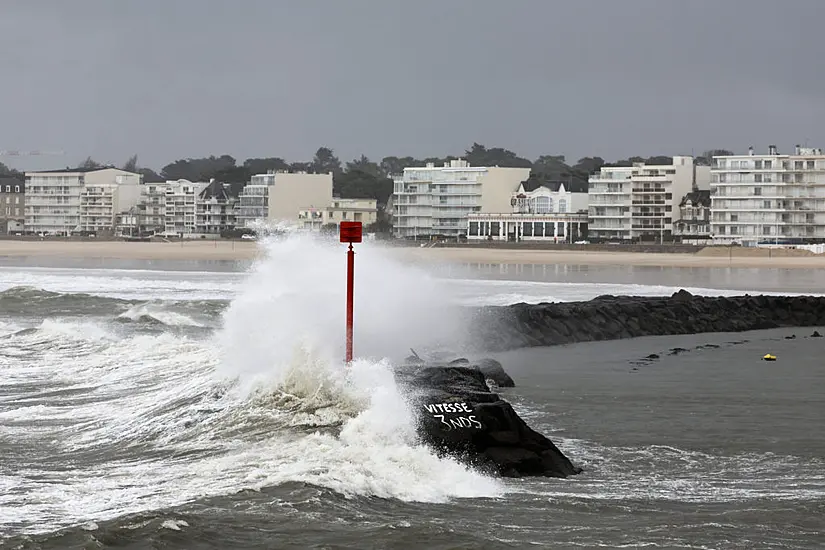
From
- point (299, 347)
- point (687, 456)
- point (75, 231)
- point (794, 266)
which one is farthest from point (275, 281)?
point (75, 231)

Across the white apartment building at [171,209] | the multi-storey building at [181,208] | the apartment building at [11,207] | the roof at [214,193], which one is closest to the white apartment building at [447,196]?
the roof at [214,193]

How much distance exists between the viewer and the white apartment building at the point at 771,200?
357 feet

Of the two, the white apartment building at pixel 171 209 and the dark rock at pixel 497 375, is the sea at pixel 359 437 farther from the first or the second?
the white apartment building at pixel 171 209

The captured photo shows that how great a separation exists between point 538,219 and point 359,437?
111m

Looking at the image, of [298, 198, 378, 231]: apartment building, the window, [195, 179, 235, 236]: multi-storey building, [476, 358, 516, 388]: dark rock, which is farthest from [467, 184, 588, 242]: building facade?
[476, 358, 516, 388]: dark rock

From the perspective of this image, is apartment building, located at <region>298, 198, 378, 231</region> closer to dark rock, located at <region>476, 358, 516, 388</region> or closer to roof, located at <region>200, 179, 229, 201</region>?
roof, located at <region>200, 179, 229, 201</region>

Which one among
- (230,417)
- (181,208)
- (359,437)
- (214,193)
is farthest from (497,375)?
(181,208)

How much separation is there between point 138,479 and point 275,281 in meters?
11.2

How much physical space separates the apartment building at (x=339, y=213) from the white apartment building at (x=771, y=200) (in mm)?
38376

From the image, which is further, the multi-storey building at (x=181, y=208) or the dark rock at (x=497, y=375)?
the multi-storey building at (x=181, y=208)

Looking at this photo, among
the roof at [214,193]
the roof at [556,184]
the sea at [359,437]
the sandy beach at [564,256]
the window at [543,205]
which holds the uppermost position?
the roof at [556,184]

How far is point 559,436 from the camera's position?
44.5 ft

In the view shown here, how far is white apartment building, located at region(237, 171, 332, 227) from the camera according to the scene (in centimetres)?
13888

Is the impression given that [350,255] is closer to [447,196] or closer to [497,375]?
[497,375]
